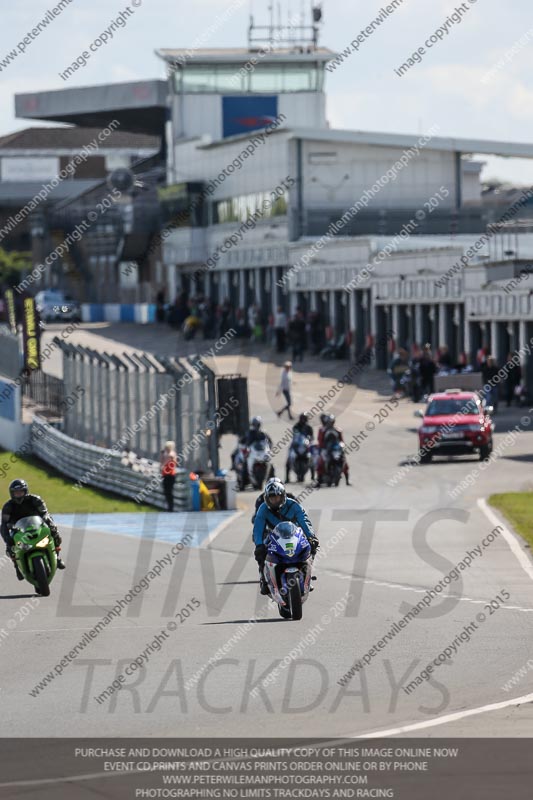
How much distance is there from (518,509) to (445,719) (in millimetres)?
17325

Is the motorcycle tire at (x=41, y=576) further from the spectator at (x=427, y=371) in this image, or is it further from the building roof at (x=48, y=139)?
the building roof at (x=48, y=139)

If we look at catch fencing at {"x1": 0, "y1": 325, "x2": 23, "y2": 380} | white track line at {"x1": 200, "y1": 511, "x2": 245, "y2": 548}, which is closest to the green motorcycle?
white track line at {"x1": 200, "y1": 511, "x2": 245, "y2": 548}

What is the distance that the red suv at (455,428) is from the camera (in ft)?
119

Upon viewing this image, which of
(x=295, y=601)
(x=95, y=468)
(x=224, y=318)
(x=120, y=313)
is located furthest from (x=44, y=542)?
(x=120, y=313)

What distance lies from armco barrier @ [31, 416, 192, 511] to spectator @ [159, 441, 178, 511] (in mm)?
252

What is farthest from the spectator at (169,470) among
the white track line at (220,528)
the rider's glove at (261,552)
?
the rider's glove at (261,552)

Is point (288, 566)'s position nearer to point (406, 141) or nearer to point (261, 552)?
point (261, 552)

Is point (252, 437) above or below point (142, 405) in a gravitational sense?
below

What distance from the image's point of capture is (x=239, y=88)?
279 ft

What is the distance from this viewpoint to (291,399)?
47.2 metres

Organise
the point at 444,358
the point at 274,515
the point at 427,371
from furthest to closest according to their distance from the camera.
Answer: the point at 444,358 → the point at 427,371 → the point at 274,515

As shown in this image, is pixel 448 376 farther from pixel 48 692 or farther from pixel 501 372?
pixel 48 692

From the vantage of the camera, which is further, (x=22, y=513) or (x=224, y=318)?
(x=224, y=318)

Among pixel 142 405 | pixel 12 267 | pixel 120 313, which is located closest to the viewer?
pixel 142 405
